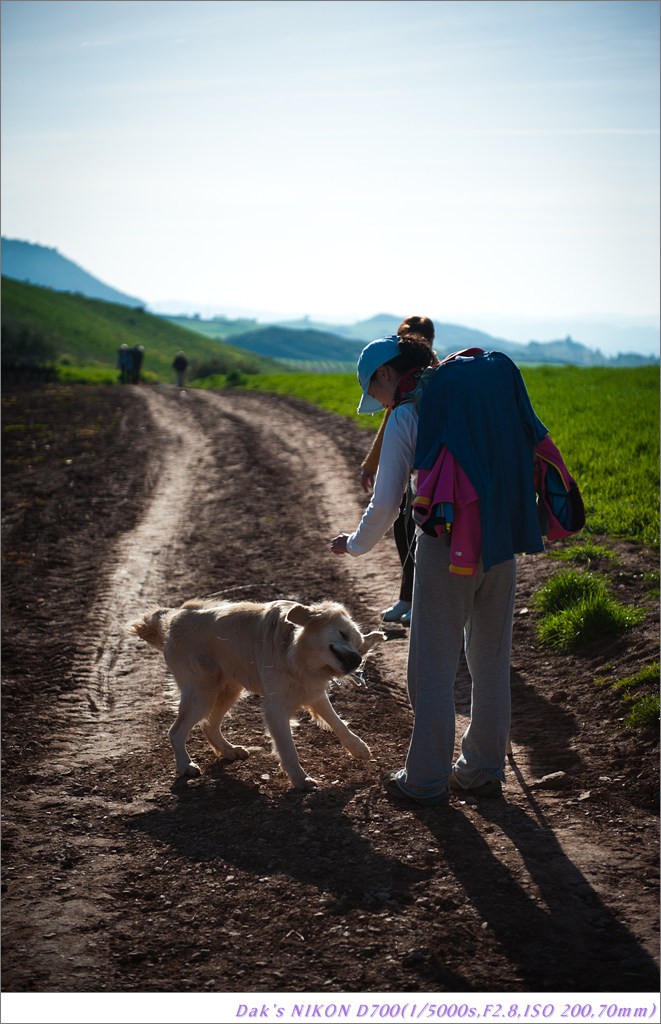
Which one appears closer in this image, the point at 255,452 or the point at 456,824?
the point at 456,824

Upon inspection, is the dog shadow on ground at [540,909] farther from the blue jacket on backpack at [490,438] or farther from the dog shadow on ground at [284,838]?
the blue jacket on backpack at [490,438]

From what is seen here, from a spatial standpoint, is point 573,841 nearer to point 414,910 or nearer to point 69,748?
point 414,910

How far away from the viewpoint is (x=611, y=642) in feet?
23.8

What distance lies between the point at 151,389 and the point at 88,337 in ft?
222

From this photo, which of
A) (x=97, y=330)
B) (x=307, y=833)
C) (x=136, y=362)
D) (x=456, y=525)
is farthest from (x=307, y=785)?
(x=97, y=330)

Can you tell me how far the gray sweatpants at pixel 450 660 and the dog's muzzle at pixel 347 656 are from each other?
0.35 m

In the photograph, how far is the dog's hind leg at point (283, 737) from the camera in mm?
5625

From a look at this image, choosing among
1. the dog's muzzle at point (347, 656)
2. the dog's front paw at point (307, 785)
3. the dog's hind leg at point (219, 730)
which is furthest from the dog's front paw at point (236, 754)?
the dog's muzzle at point (347, 656)

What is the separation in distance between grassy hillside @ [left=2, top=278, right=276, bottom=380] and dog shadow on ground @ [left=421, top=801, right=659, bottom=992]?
219ft

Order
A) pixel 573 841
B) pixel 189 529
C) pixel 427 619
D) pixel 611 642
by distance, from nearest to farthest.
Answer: pixel 573 841 < pixel 427 619 < pixel 611 642 < pixel 189 529

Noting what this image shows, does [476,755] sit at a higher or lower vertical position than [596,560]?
lower

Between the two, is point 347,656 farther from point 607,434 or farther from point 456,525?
point 607,434

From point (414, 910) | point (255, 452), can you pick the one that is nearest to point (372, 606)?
point (414, 910)

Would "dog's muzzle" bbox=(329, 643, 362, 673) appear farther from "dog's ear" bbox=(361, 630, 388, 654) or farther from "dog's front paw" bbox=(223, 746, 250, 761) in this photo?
"dog's front paw" bbox=(223, 746, 250, 761)
